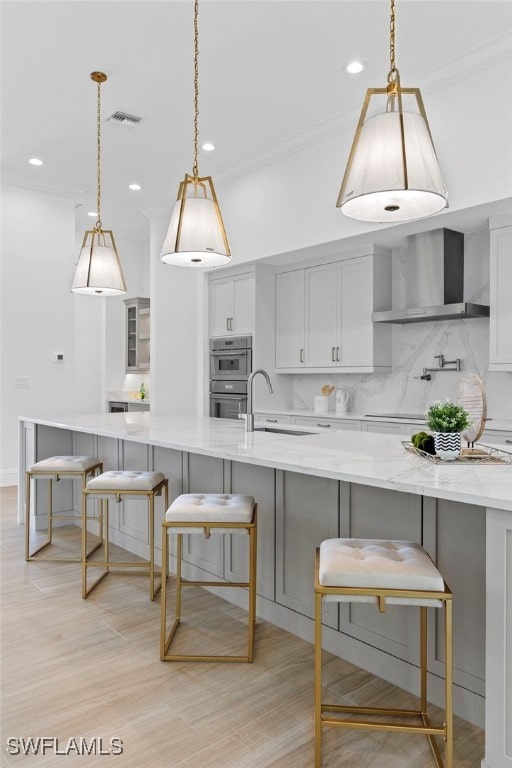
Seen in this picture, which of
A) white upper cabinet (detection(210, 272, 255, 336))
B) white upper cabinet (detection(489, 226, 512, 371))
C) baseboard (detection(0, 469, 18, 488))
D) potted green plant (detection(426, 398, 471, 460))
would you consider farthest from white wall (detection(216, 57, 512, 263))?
baseboard (detection(0, 469, 18, 488))

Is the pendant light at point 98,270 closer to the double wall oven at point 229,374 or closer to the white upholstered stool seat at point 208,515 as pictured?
the white upholstered stool seat at point 208,515

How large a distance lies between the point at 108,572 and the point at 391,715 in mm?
1960

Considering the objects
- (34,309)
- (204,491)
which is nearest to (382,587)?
(204,491)

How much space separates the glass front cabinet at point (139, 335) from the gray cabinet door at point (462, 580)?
20.9 ft

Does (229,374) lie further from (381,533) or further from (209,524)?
(381,533)

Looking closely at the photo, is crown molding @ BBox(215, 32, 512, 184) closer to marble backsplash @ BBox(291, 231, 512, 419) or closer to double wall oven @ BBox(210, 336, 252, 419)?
marble backsplash @ BBox(291, 231, 512, 419)

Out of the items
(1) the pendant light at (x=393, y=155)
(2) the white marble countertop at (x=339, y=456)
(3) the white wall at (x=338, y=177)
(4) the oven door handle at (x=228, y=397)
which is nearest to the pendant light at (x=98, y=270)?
(2) the white marble countertop at (x=339, y=456)

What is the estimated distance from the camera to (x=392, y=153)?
185 centimetres

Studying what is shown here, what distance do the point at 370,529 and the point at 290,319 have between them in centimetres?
363

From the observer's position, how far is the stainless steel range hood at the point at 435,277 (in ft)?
14.0

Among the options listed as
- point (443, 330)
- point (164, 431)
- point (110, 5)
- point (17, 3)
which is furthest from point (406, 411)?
point (17, 3)

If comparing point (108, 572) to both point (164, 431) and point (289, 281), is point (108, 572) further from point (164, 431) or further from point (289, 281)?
Answer: point (289, 281)

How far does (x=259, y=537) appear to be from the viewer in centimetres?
268

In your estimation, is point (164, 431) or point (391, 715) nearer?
point (391, 715)
